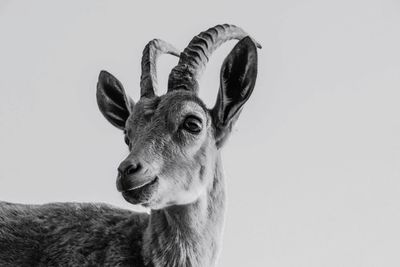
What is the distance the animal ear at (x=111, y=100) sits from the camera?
4.05 m

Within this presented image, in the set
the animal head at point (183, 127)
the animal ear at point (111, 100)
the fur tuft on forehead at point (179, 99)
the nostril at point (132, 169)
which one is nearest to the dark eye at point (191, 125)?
the animal head at point (183, 127)

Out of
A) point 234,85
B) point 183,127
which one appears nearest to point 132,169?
point 183,127

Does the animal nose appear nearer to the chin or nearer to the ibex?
the ibex

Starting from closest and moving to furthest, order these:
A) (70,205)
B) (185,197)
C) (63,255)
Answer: (185,197) < (63,255) < (70,205)

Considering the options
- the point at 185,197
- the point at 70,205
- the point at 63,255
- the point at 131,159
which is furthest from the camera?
the point at 70,205

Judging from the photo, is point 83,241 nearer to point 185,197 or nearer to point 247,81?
point 185,197

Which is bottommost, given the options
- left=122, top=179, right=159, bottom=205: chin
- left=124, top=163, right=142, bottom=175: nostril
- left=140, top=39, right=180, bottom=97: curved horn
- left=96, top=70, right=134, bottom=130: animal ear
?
left=122, top=179, right=159, bottom=205: chin

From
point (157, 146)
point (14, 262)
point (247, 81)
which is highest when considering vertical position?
point (247, 81)

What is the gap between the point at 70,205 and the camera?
412cm

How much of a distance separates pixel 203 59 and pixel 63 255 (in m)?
1.43

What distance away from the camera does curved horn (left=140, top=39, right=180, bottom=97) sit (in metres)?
3.82

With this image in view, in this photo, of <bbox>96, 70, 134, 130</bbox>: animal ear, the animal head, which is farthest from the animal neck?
<bbox>96, 70, 134, 130</bbox>: animal ear

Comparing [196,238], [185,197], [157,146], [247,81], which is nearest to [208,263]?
[196,238]

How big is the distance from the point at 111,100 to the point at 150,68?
1.22ft
